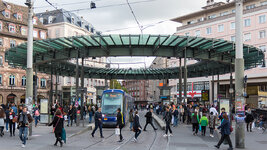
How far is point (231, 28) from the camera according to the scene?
60406 millimetres

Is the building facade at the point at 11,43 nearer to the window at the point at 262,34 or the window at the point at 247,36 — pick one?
the window at the point at 247,36

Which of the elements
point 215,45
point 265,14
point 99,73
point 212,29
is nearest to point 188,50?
point 215,45

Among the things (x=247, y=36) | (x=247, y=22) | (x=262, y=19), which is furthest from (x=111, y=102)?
(x=247, y=22)

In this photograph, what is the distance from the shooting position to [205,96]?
3672 centimetres

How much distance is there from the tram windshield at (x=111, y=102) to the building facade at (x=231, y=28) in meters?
23.6

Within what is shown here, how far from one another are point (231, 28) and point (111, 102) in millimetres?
39027

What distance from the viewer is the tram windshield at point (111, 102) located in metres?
27.8

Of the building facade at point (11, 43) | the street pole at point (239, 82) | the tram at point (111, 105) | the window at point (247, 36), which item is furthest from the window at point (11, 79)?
the street pole at point (239, 82)

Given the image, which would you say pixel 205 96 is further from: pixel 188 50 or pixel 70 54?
pixel 70 54

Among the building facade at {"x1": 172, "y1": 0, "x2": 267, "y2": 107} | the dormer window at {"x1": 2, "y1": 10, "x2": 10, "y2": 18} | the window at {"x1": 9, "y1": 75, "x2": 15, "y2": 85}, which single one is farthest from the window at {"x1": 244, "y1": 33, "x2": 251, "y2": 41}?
the dormer window at {"x1": 2, "y1": 10, "x2": 10, "y2": 18}

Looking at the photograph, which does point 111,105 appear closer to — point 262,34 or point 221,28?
point 262,34

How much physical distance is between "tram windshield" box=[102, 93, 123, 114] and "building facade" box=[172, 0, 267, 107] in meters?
23.6

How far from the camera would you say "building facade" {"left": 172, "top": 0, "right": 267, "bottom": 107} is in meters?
54.9

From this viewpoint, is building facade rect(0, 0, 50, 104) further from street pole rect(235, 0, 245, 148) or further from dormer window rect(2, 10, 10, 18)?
street pole rect(235, 0, 245, 148)
